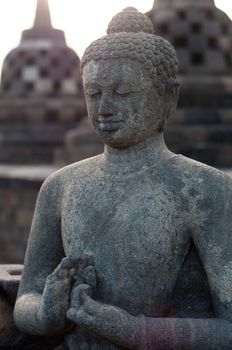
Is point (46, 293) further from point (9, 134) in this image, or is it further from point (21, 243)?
point (9, 134)

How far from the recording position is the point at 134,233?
2582 millimetres

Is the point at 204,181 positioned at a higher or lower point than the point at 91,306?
higher

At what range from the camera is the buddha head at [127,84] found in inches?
105

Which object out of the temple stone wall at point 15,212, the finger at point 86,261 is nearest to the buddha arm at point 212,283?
the finger at point 86,261

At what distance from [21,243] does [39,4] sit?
9.19 metres

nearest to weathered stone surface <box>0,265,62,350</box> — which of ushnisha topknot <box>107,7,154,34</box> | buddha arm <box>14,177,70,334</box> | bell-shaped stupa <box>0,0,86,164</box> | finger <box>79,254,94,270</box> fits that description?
buddha arm <box>14,177,70,334</box>

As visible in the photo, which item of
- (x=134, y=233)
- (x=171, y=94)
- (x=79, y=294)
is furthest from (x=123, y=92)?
(x=79, y=294)

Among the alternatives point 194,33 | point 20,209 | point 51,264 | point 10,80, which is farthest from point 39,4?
point 51,264

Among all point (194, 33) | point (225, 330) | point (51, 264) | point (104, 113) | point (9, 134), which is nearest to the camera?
point (225, 330)

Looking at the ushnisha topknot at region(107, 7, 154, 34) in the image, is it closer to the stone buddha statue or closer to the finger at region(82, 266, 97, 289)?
the stone buddha statue

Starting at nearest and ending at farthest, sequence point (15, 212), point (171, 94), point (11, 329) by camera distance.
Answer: point (171, 94)
point (11, 329)
point (15, 212)

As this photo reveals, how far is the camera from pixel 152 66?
269 centimetres

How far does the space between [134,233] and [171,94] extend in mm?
619

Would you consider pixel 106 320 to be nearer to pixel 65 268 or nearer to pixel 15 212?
pixel 65 268
